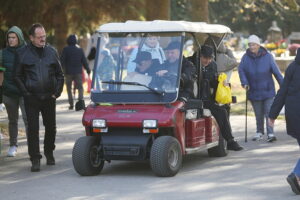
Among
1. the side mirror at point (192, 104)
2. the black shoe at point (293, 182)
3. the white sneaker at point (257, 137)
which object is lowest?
the white sneaker at point (257, 137)

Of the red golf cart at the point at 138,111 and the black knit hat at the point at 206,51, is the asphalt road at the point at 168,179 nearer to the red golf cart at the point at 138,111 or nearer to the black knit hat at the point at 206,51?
Answer: the red golf cart at the point at 138,111

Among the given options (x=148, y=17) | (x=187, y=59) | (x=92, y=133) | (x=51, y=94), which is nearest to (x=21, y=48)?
(x=51, y=94)

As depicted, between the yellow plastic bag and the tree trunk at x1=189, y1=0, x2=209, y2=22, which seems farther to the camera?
the tree trunk at x1=189, y1=0, x2=209, y2=22

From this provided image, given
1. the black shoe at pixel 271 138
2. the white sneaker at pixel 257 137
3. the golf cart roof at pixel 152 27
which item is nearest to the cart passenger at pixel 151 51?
the golf cart roof at pixel 152 27

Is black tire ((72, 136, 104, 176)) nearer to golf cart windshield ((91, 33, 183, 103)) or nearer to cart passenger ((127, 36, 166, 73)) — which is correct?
golf cart windshield ((91, 33, 183, 103))

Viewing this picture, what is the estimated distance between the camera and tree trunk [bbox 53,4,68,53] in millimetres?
22375

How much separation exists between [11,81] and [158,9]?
35.7ft

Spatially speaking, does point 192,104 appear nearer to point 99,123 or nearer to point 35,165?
point 99,123

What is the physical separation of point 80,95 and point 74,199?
11027 mm

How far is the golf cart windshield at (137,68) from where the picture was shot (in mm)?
10008

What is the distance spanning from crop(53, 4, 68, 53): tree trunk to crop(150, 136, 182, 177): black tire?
1294 cm

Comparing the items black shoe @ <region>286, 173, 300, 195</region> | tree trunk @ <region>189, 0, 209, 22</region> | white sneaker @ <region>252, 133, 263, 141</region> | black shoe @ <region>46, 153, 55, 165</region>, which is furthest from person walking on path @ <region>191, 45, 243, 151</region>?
tree trunk @ <region>189, 0, 209, 22</region>

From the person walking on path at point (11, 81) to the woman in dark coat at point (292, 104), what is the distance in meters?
4.19

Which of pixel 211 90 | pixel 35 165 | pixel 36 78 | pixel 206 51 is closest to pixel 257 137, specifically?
pixel 211 90
